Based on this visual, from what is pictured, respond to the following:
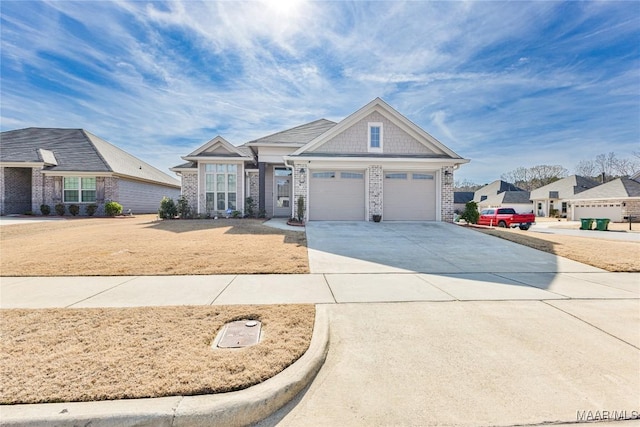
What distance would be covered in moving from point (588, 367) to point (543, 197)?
158 ft

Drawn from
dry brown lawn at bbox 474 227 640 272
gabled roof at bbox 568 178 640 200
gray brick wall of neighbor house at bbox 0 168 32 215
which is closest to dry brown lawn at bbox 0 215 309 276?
dry brown lawn at bbox 474 227 640 272

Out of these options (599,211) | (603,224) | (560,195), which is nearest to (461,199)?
(560,195)

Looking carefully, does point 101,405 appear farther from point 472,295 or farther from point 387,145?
point 387,145

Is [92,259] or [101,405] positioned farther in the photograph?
[92,259]

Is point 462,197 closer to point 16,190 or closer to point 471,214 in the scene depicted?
point 471,214

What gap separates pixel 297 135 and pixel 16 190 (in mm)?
22004

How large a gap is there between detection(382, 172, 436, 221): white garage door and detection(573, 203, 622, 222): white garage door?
1037 inches

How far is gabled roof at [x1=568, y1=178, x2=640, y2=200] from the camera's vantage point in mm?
27656

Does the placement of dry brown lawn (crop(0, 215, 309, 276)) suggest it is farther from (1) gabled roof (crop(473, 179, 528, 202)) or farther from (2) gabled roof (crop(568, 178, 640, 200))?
(1) gabled roof (crop(473, 179, 528, 202))

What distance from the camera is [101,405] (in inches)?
87.2

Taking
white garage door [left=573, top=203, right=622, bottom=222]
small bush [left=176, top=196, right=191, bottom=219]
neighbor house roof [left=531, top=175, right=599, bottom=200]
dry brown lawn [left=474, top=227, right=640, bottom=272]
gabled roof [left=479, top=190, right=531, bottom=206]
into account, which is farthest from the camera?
gabled roof [left=479, top=190, right=531, bottom=206]

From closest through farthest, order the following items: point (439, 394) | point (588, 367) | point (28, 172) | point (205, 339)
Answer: point (439, 394) → point (588, 367) → point (205, 339) → point (28, 172)

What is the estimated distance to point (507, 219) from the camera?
67.8 feet

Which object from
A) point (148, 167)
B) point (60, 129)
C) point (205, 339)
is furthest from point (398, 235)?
point (60, 129)
